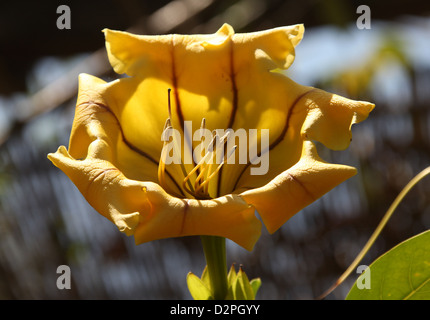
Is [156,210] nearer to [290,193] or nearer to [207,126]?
[290,193]

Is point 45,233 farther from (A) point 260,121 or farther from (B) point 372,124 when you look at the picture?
(A) point 260,121

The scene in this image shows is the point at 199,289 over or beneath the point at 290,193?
beneath

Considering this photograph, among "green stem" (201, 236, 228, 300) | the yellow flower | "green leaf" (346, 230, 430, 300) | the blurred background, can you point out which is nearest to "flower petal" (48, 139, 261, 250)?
the yellow flower

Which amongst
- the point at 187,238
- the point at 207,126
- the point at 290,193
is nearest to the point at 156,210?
the point at 290,193

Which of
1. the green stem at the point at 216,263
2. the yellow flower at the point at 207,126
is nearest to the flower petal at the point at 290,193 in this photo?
the yellow flower at the point at 207,126

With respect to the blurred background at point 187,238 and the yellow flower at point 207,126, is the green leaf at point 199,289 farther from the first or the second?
the blurred background at point 187,238

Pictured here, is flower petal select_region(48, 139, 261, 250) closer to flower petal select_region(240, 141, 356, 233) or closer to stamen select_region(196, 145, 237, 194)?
→ flower petal select_region(240, 141, 356, 233)
